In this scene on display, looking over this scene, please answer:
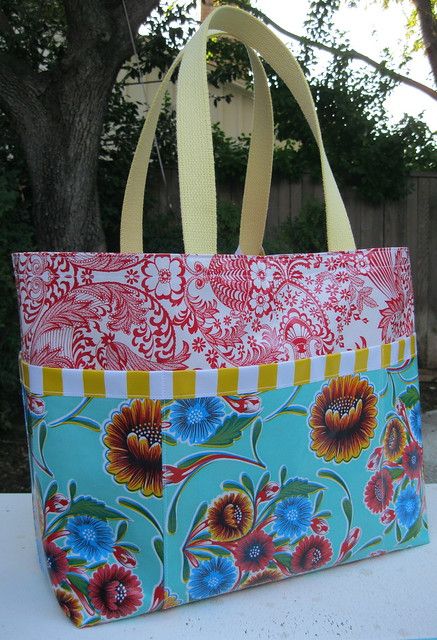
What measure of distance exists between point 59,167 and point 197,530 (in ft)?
5.07

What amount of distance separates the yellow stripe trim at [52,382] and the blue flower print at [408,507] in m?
0.39

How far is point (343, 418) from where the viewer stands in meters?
0.62

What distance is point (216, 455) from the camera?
55 centimetres

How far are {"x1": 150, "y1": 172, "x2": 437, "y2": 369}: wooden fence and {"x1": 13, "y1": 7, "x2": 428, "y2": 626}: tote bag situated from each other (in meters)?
2.19

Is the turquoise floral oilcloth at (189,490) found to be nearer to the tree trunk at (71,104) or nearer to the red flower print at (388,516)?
the red flower print at (388,516)

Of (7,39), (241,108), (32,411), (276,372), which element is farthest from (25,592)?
(241,108)

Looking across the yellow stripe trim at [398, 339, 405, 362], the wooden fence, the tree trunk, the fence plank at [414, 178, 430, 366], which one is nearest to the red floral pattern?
the yellow stripe trim at [398, 339, 405, 362]

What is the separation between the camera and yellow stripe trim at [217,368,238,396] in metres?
0.55

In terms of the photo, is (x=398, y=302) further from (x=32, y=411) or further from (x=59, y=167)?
(x=59, y=167)

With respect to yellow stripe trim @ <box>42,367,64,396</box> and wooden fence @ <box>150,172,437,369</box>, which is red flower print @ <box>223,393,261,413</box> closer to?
yellow stripe trim @ <box>42,367,64,396</box>

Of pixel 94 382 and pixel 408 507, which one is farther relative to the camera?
pixel 408 507

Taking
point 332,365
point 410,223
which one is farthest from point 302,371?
point 410,223

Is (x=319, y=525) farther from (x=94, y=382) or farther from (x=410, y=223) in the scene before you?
(x=410, y=223)

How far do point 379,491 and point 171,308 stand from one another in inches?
12.4
